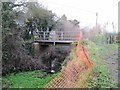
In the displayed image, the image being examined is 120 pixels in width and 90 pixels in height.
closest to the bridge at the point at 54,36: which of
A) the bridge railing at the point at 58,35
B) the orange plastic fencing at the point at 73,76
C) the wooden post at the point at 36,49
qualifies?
the bridge railing at the point at 58,35

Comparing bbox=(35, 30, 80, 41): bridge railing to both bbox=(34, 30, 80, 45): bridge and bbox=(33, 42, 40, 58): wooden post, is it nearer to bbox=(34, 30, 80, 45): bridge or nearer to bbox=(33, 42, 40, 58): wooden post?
bbox=(34, 30, 80, 45): bridge

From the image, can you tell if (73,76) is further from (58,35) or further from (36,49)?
(58,35)

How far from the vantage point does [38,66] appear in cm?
1305

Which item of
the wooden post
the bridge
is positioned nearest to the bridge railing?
the bridge

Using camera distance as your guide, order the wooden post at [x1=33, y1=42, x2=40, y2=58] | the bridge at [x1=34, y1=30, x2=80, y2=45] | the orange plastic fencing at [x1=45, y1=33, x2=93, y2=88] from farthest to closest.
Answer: the bridge at [x1=34, y1=30, x2=80, y2=45]
the wooden post at [x1=33, y1=42, x2=40, y2=58]
the orange plastic fencing at [x1=45, y1=33, x2=93, y2=88]

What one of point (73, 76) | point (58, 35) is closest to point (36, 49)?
point (58, 35)

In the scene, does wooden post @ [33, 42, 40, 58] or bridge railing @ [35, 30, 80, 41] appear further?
bridge railing @ [35, 30, 80, 41]

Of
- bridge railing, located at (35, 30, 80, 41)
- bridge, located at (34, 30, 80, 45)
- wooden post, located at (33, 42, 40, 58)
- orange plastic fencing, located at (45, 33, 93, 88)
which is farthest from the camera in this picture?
bridge railing, located at (35, 30, 80, 41)

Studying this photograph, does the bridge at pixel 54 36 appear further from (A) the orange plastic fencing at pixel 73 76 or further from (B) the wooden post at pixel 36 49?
(A) the orange plastic fencing at pixel 73 76

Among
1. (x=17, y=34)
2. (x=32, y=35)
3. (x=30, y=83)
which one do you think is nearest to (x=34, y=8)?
(x=32, y=35)

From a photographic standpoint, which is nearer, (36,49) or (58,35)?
(36,49)

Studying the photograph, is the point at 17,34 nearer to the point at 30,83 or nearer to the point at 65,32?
the point at 30,83

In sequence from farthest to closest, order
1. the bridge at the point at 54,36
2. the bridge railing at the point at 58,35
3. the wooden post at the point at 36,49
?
the bridge railing at the point at 58,35
the bridge at the point at 54,36
the wooden post at the point at 36,49

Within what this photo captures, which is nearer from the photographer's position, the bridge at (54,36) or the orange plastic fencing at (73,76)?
the orange plastic fencing at (73,76)
